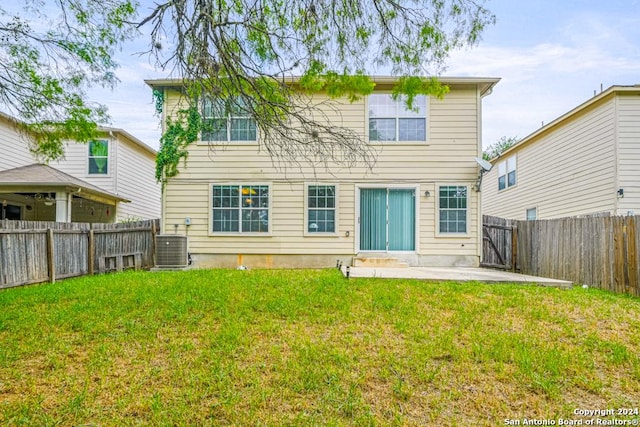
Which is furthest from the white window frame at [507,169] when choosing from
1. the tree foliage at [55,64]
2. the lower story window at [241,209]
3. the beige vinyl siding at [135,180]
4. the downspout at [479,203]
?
the beige vinyl siding at [135,180]

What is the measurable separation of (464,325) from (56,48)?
6.72 meters

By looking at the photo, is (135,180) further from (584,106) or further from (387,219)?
(584,106)

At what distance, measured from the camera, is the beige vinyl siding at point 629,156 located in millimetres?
10031

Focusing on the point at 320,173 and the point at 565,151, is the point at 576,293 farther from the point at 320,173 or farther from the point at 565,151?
the point at 565,151

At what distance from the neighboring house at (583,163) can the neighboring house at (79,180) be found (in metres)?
14.6

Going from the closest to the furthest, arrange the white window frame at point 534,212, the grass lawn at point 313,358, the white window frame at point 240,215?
1. the grass lawn at point 313,358
2. the white window frame at point 240,215
3. the white window frame at point 534,212

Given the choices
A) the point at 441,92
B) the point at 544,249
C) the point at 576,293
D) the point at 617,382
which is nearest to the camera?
the point at 617,382

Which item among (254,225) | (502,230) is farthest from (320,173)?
(502,230)

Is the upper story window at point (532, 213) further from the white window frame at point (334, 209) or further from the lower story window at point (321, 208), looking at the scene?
the lower story window at point (321, 208)

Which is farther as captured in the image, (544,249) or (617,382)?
(544,249)

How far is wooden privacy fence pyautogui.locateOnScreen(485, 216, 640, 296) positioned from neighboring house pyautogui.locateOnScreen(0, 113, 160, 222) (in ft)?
40.8

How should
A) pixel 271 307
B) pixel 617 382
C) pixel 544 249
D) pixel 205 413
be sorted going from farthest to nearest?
pixel 544 249
pixel 271 307
pixel 617 382
pixel 205 413

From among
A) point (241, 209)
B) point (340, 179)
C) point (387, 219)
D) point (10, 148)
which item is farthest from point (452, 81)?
point (10, 148)

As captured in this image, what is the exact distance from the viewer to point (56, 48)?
18.1 feet
